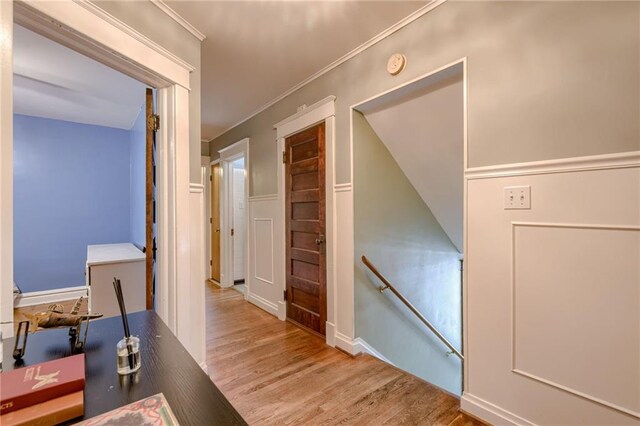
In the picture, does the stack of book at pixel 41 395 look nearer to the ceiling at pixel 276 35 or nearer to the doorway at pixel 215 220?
the ceiling at pixel 276 35

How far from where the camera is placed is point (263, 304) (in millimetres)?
3414

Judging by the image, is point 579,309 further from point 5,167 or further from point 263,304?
point 263,304

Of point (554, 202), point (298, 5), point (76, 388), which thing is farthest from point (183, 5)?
point (554, 202)

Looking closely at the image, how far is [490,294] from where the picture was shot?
1.55 meters

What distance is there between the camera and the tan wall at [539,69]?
116cm

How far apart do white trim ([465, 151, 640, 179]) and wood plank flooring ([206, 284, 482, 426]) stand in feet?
4.55

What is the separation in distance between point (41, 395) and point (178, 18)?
6.59 feet

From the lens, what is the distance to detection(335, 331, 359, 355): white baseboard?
2301 millimetres

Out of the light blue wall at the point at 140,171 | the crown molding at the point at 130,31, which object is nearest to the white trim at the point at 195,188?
the crown molding at the point at 130,31

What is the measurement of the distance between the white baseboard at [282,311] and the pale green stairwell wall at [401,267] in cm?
100

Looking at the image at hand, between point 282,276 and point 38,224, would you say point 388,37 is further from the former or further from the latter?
point 38,224

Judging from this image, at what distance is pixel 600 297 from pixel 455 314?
2540 millimetres

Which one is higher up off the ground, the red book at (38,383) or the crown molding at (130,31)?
the crown molding at (130,31)

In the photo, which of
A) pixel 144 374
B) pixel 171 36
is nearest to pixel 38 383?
pixel 144 374
